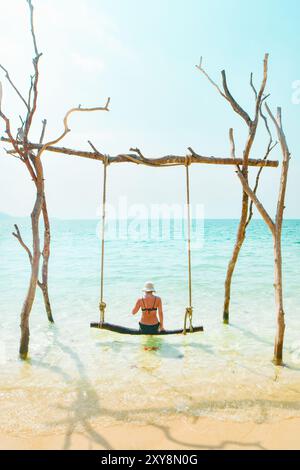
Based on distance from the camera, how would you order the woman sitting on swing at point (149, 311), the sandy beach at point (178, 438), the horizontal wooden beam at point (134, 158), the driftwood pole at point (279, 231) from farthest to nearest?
the woman sitting on swing at point (149, 311), the horizontal wooden beam at point (134, 158), the driftwood pole at point (279, 231), the sandy beach at point (178, 438)

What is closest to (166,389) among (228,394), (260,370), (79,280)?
(228,394)

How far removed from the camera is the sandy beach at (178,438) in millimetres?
2910

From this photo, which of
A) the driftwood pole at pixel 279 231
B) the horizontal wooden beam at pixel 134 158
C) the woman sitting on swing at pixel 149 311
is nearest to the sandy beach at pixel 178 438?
the driftwood pole at pixel 279 231

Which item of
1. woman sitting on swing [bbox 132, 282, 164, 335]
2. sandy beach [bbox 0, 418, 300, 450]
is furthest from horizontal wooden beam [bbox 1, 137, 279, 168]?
sandy beach [bbox 0, 418, 300, 450]

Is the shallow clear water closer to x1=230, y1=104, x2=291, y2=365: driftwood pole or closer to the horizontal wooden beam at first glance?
x1=230, y1=104, x2=291, y2=365: driftwood pole

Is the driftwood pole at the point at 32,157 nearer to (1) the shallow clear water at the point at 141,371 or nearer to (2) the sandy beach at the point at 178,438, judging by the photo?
(1) the shallow clear water at the point at 141,371

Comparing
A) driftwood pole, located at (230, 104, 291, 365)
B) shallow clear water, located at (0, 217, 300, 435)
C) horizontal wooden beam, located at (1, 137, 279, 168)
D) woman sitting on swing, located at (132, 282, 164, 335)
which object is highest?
horizontal wooden beam, located at (1, 137, 279, 168)

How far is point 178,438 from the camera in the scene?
300 cm

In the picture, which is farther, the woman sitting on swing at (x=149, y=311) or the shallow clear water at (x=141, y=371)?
the woman sitting on swing at (x=149, y=311)

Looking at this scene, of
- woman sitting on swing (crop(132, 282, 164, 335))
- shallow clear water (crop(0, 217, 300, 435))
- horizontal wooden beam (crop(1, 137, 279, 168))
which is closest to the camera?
shallow clear water (crop(0, 217, 300, 435))

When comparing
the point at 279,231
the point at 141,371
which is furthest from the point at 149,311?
the point at 279,231

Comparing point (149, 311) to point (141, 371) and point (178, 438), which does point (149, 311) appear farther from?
point (178, 438)

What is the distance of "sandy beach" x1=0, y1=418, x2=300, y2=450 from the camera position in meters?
2.91

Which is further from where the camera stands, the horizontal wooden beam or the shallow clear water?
the horizontal wooden beam
